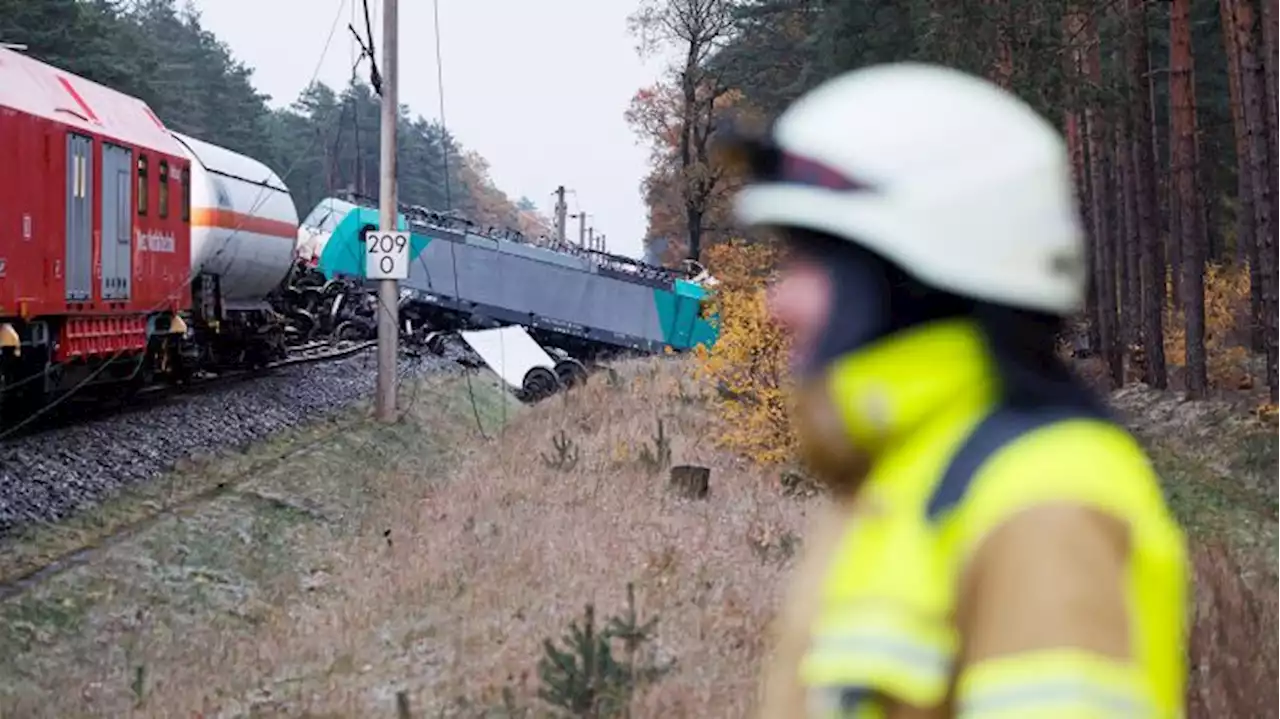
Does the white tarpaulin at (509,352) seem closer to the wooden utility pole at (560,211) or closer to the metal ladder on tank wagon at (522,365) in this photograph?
the metal ladder on tank wagon at (522,365)

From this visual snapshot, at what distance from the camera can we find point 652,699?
6.18m

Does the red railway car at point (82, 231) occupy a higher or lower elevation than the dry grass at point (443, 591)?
higher

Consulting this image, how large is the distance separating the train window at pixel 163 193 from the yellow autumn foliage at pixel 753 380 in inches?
278

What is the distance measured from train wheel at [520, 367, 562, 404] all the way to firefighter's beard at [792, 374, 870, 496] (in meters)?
24.3

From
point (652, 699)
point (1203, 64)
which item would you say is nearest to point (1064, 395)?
point (652, 699)

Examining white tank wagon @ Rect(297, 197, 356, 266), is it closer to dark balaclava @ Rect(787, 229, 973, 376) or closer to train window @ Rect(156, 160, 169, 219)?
train window @ Rect(156, 160, 169, 219)

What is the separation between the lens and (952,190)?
4.97 feet

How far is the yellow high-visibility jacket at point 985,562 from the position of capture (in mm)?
1301

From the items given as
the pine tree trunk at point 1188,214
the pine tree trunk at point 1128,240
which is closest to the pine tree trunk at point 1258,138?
the pine tree trunk at point 1188,214

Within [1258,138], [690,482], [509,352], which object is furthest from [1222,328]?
[690,482]

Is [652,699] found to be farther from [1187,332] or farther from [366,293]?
[366,293]

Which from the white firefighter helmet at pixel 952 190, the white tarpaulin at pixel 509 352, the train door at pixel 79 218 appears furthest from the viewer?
the white tarpaulin at pixel 509 352

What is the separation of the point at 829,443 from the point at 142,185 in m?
17.6

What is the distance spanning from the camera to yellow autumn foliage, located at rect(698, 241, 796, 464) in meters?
15.9
